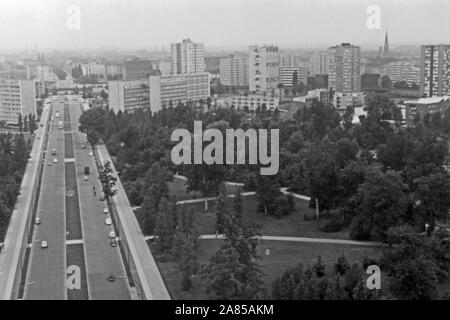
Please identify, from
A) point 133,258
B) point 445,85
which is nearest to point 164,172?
point 133,258

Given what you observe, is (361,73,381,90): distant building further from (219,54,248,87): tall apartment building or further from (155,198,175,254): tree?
(155,198,175,254): tree

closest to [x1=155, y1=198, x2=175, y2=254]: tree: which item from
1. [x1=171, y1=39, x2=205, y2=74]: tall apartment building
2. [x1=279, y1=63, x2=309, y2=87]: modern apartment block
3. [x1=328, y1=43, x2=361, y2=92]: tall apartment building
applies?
[x1=171, y1=39, x2=205, y2=74]: tall apartment building

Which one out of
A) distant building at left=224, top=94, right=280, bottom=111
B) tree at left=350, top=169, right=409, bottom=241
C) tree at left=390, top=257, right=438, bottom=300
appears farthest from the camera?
distant building at left=224, top=94, right=280, bottom=111

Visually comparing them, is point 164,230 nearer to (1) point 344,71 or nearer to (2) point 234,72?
(1) point 344,71

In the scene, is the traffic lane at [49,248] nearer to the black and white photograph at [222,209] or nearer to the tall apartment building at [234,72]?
the black and white photograph at [222,209]

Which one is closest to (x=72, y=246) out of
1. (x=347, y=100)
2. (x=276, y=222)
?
(x=276, y=222)
